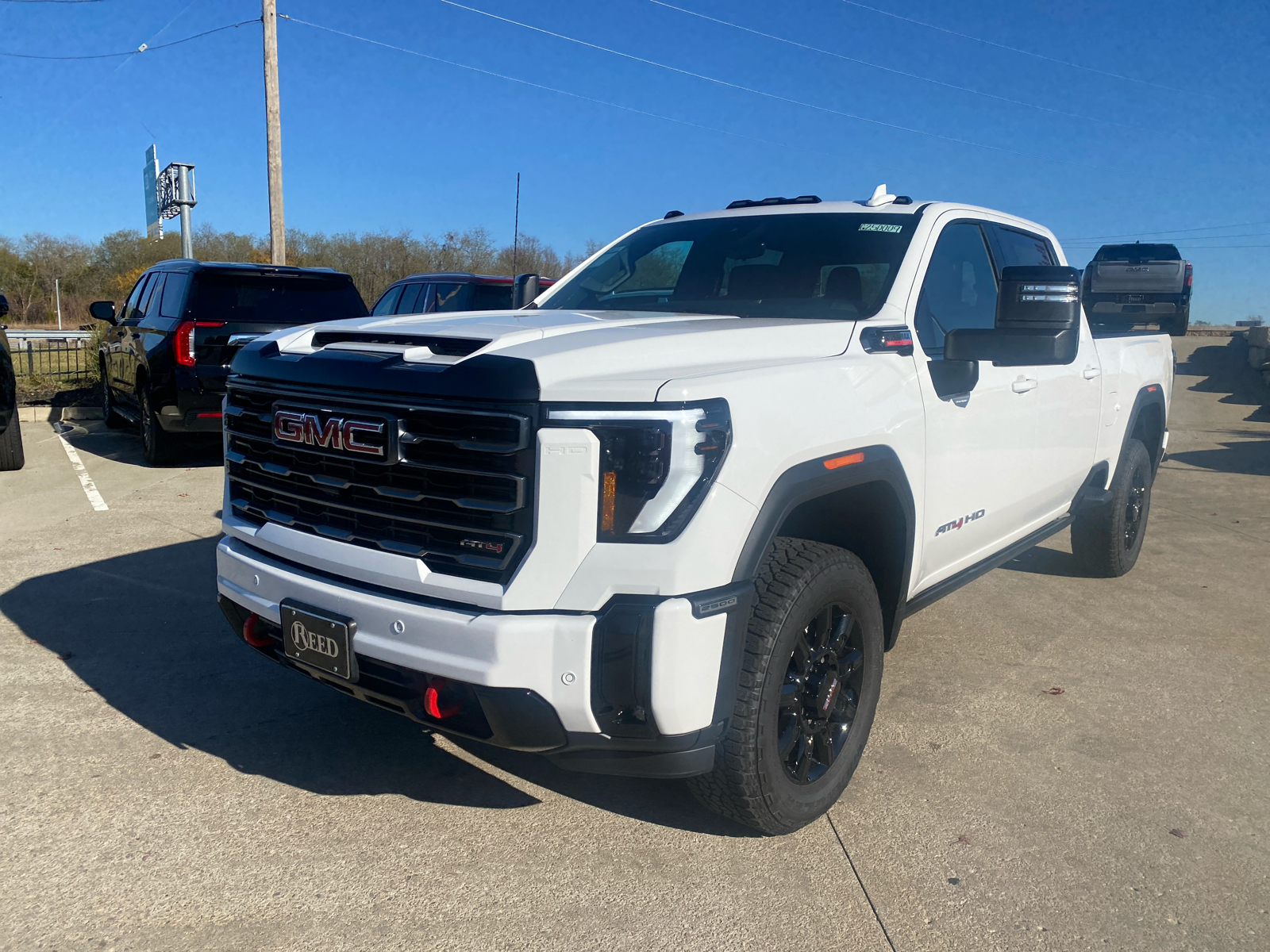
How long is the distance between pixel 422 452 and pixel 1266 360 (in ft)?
58.7

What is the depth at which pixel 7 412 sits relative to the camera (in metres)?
7.91

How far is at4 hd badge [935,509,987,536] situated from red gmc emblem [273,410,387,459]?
203cm

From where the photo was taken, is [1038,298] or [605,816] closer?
[605,816]

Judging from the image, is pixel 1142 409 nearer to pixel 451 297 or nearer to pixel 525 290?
pixel 525 290

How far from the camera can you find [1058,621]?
5141mm

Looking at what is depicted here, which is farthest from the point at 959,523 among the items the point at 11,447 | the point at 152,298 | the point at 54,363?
the point at 54,363

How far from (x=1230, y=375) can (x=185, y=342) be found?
1750 cm

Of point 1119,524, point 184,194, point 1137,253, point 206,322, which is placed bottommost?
point 1119,524

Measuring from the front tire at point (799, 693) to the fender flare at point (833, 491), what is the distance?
0.15 meters

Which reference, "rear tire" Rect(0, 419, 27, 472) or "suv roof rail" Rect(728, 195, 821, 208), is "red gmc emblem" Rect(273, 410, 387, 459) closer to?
"suv roof rail" Rect(728, 195, 821, 208)

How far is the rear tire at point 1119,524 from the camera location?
5555mm

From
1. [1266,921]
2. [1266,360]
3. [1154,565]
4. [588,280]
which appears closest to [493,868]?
[1266,921]

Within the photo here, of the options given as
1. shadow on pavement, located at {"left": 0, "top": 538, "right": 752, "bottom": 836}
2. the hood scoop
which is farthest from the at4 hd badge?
the hood scoop

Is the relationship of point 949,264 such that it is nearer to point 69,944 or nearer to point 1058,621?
point 1058,621
